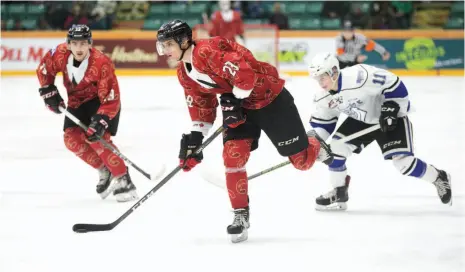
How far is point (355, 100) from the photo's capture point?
393cm

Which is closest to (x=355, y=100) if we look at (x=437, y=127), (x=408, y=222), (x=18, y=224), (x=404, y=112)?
(x=404, y=112)

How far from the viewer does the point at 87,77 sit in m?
4.32

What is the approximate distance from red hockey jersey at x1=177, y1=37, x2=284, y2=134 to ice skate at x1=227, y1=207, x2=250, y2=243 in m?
0.43

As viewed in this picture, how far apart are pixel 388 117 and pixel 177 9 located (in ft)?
31.8

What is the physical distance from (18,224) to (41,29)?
8963 mm

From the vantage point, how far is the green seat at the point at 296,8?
12.9 meters

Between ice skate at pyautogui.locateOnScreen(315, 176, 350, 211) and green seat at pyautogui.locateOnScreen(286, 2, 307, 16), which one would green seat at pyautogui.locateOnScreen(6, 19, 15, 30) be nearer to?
green seat at pyautogui.locateOnScreen(286, 2, 307, 16)

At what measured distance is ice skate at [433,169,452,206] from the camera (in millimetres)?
4043

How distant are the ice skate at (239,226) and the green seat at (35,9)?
10021 millimetres

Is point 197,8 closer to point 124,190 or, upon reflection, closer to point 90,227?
point 124,190

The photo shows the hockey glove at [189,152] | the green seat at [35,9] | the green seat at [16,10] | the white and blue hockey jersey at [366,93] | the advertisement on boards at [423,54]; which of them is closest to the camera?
the hockey glove at [189,152]

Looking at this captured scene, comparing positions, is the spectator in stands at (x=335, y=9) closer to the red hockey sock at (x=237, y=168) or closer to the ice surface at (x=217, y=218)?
the ice surface at (x=217, y=218)

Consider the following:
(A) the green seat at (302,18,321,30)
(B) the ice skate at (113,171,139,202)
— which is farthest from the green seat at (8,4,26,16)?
(B) the ice skate at (113,171,139,202)

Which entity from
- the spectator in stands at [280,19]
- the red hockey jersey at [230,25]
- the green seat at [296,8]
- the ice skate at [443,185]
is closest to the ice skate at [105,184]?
the ice skate at [443,185]
